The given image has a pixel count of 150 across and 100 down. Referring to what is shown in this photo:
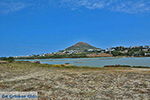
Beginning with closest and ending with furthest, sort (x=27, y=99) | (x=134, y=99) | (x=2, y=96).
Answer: (x=27, y=99) < (x=2, y=96) < (x=134, y=99)

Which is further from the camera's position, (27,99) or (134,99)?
(134,99)

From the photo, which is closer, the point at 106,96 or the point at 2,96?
the point at 2,96

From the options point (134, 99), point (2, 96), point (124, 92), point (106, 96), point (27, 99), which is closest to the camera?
point (27, 99)

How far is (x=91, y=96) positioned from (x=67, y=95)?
5.71 feet

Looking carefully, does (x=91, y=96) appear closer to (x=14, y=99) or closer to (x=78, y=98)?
(x=78, y=98)

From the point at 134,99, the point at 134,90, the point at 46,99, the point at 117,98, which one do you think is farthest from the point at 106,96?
the point at 46,99

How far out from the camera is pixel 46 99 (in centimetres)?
1286

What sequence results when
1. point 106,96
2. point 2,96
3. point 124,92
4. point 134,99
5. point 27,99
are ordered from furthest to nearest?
point 124,92 < point 106,96 < point 134,99 < point 2,96 < point 27,99

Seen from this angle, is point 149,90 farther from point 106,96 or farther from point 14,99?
point 14,99

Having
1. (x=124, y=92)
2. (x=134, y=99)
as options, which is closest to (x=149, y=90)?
(x=124, y=92)

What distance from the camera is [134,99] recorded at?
13.0 meters

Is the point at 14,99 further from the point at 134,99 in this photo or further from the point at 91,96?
the point at 134,99

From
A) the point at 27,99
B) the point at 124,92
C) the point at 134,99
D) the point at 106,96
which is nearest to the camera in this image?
the point at 27,99

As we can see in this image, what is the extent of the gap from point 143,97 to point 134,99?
0.94 metres
